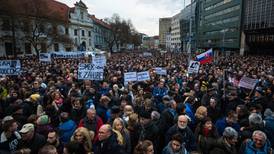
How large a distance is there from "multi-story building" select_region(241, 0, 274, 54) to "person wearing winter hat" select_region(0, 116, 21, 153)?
148 ft

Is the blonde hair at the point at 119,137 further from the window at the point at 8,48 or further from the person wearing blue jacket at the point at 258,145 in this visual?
the window at the point at 8,48

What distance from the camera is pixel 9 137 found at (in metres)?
4.07

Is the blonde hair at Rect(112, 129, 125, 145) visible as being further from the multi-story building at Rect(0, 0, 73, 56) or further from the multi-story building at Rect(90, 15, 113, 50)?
the multi-story building at Rect(90, 15, 113, 50)

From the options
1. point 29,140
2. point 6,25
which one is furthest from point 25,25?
point 29,140

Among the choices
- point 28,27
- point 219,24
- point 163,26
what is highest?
point 163,26

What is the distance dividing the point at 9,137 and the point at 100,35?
3159 inches

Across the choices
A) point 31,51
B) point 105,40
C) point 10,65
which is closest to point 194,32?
point 105,40

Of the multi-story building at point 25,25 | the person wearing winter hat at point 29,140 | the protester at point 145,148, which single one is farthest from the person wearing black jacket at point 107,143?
the multi-story building at point 25,25

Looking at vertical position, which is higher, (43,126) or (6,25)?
(6,25)

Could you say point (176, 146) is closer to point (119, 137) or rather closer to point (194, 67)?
point (119, 137)

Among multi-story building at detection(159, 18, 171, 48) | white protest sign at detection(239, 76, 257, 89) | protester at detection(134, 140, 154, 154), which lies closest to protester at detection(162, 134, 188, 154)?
protester at detection(134, 140, 154, 154)

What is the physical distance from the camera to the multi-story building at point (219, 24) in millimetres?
55312

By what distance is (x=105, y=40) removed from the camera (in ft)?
263

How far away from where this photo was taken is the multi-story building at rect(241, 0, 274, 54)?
41.8 meters
